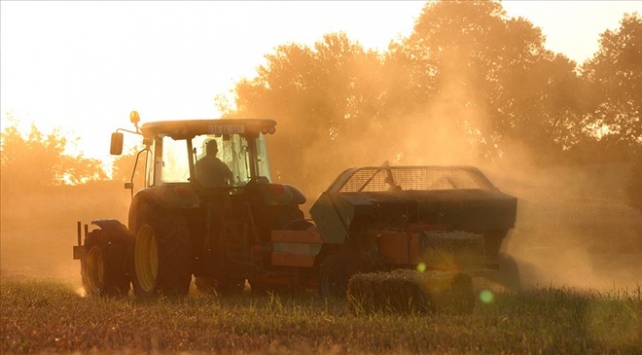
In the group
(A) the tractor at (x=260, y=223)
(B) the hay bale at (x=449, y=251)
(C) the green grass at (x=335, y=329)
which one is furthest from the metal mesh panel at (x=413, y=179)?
(C) the green grass at (x=335, y=329)

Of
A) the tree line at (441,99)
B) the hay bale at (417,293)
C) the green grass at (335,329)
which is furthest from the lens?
the tree line at (441,99)

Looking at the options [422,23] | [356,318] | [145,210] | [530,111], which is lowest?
[356,318]

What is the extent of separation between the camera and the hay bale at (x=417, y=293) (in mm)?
12375

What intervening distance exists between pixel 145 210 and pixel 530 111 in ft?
135

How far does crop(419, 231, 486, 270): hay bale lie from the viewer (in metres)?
13.9

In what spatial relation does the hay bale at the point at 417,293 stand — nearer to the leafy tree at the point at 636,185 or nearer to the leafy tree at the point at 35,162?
the leafy tree at the point at 636,185

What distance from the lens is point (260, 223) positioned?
55.2 ft

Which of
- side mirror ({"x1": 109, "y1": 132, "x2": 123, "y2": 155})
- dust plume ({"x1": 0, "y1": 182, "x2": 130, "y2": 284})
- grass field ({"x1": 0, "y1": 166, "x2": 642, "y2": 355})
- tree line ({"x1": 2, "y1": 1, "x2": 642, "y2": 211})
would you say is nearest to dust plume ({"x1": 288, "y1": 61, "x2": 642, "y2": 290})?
tree line ({"x1": 2, "y1": 1, "x2": 642, "y2": 211})

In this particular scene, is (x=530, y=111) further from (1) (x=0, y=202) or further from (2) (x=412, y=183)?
(2) (x=412, y=183)

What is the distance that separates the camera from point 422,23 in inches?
2404

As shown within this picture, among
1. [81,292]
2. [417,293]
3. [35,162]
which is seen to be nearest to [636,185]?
[81,292]

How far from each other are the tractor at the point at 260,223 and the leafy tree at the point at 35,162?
6975 cm

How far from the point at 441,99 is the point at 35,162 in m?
40.4

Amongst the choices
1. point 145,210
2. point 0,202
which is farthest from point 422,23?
point 145,210
